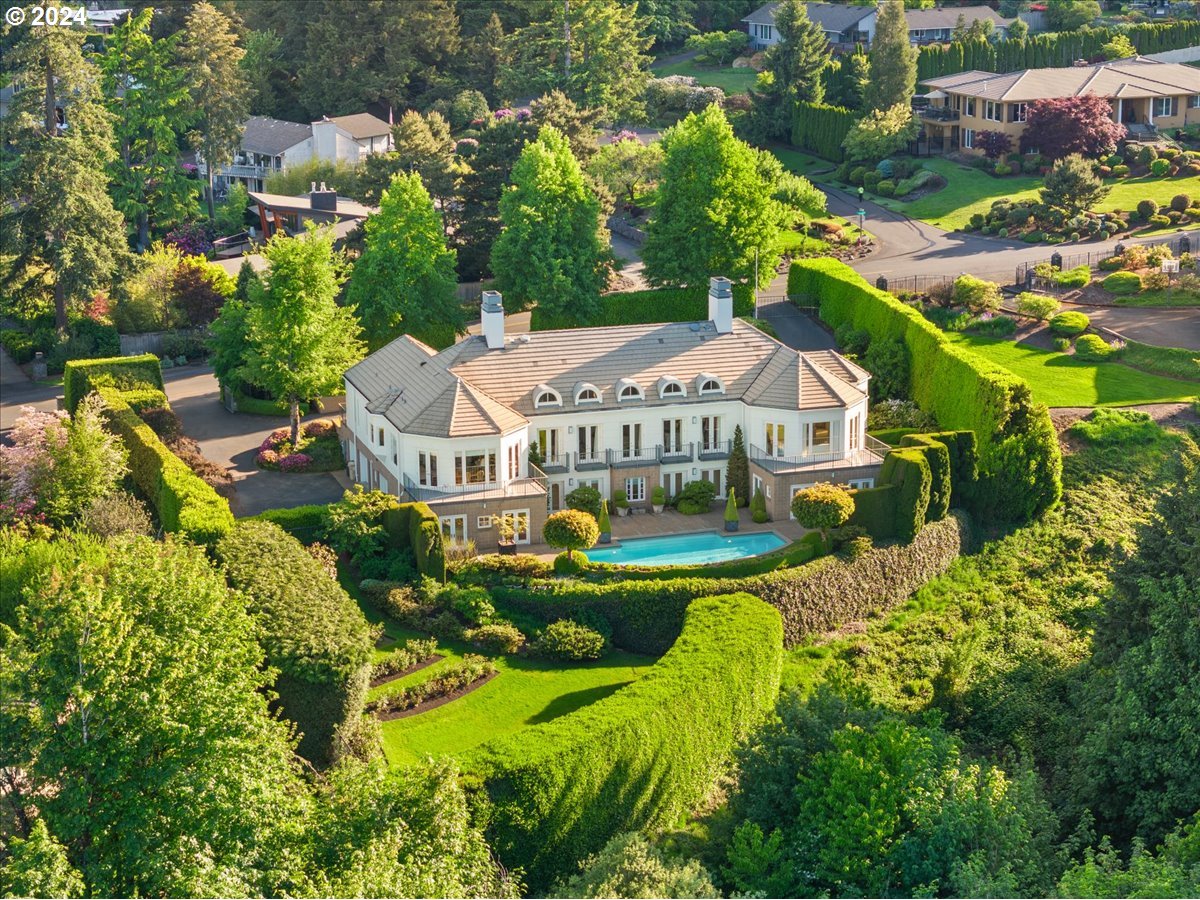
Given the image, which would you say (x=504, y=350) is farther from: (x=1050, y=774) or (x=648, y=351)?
(x=1050, y=774)

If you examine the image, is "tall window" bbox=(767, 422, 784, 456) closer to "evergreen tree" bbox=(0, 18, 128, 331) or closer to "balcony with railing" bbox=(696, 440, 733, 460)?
"balcony with railing" bbox=(696, 440, 733, 460)

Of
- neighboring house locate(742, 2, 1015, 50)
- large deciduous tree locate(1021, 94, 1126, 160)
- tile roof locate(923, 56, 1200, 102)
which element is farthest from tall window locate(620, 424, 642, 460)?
neighboring house locate(742, 2, 1015, 50)

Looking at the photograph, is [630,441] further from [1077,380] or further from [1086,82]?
[1086,82]

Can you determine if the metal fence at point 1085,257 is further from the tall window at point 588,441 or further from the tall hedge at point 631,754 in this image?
the tall hedge at point 631,754

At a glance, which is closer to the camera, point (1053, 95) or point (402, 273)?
point (402, 273)

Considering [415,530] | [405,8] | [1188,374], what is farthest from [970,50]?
[415,530]

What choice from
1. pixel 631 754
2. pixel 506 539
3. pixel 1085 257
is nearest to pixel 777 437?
pixel 506 539
